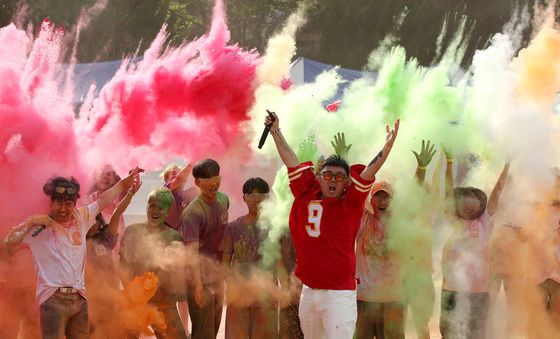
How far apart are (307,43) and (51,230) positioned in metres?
12.1

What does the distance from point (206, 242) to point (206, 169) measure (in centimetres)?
57

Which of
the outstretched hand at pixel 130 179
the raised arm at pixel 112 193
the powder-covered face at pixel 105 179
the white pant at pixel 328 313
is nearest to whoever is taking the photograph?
the white pant at pixel 328 313

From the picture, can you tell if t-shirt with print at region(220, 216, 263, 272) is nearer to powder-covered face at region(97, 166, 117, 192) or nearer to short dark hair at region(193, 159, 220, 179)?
short dark hair at region(193, 159, 220, 179)

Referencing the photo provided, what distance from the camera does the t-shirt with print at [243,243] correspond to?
21.1ft

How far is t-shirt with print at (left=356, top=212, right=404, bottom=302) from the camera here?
615 centimetres

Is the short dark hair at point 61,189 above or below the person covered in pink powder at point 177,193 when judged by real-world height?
below

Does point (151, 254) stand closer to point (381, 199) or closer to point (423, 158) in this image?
point (381, 199)

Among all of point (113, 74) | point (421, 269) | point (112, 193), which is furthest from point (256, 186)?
point (113, 74)

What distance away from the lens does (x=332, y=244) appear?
207 inches

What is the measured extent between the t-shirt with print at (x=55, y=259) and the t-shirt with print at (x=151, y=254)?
0.85 m

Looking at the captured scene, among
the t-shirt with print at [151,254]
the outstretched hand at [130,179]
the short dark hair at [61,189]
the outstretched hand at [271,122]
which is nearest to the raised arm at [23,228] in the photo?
the short dark hair at [61,189]

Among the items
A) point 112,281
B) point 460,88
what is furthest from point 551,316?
point 112,281

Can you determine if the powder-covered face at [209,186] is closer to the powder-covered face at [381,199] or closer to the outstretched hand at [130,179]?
the outstretched hand at [130,179]

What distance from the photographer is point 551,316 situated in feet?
22.2
